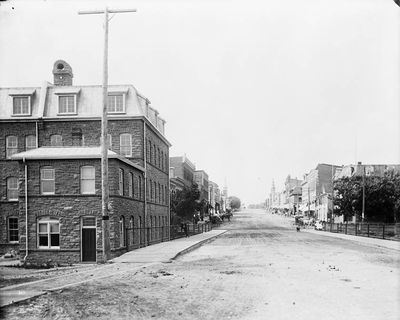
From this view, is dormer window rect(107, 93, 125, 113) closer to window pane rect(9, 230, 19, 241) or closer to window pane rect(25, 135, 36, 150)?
window pane rect(25, 135, 36, 150)

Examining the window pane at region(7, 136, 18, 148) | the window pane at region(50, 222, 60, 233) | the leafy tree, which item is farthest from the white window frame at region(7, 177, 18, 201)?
the leafy tree

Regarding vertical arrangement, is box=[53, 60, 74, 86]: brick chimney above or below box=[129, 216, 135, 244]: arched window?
above

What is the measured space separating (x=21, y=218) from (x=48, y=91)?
12831mm

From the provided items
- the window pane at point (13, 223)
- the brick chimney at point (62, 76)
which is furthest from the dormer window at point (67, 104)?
the window pane at point (13, 223)

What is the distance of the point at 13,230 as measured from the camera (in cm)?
3350

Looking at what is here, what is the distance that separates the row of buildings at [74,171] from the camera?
26.3 meters

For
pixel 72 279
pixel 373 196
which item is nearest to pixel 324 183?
pixel 373 196

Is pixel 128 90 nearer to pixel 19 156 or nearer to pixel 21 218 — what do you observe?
pixel 19 156

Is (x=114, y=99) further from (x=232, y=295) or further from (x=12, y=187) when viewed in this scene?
(x=232, y=295)

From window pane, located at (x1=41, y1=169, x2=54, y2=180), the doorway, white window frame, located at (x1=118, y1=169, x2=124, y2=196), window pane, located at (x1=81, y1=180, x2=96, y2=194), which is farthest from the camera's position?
white window frame, located at (x1=118, y1=169, x2=124, y2=196)

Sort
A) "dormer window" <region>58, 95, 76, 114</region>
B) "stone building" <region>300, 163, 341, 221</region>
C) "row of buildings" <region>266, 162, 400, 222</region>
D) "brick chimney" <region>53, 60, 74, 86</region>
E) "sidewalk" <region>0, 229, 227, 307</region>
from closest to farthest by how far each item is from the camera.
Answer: "sidewalk" <region>0, 229, 227, 307</region>
"dormer window" <region>58, 95, 76, 114</region>
"brick chimney" <region>53, 60, 74, 86</region>
"row of buildings" <region>266, 162, 400, 222</region>
"stone building" <region>300, 163, 341, 221</region>

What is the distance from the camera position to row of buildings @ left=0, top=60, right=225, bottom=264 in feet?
86.2

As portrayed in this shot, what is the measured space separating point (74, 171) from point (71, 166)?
0.34 metres

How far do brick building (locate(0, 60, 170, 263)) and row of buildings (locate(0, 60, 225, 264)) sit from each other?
0.19ft
